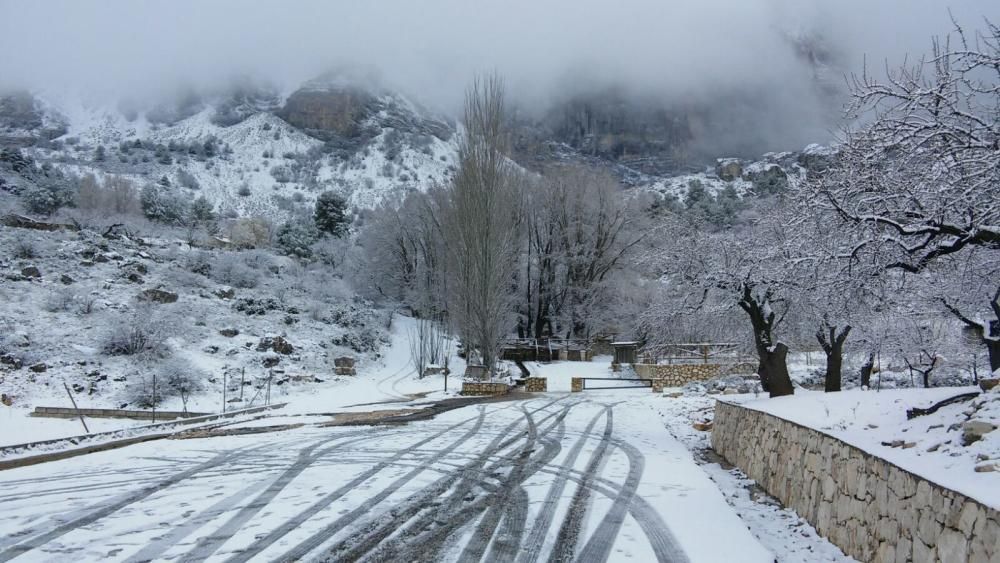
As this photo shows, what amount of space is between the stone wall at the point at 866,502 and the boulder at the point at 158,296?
22758mm

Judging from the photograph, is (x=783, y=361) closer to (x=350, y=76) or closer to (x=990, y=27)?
(x=990, y=27)

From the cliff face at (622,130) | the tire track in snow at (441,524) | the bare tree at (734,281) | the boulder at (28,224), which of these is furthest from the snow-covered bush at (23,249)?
the cliff face at (622,130)

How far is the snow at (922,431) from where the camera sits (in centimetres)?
345

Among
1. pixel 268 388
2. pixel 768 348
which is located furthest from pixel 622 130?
pixel 768 348

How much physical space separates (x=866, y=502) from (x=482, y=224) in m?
19.1

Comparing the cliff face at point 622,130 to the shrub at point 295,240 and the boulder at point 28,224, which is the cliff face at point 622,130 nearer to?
the shrub at point 295,240

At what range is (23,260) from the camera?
22.4 meters

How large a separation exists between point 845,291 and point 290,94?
97.2 meters

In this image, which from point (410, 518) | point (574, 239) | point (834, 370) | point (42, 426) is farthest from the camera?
point (574, 239)

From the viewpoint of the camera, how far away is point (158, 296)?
2273cm

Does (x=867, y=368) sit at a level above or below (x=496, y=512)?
above

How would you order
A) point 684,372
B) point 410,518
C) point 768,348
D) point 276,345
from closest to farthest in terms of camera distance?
point 410,518
point 768,348
point 276,345
point 684,372

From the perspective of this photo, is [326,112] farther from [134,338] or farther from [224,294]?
[134,338]

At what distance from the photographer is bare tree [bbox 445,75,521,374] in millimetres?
22594
